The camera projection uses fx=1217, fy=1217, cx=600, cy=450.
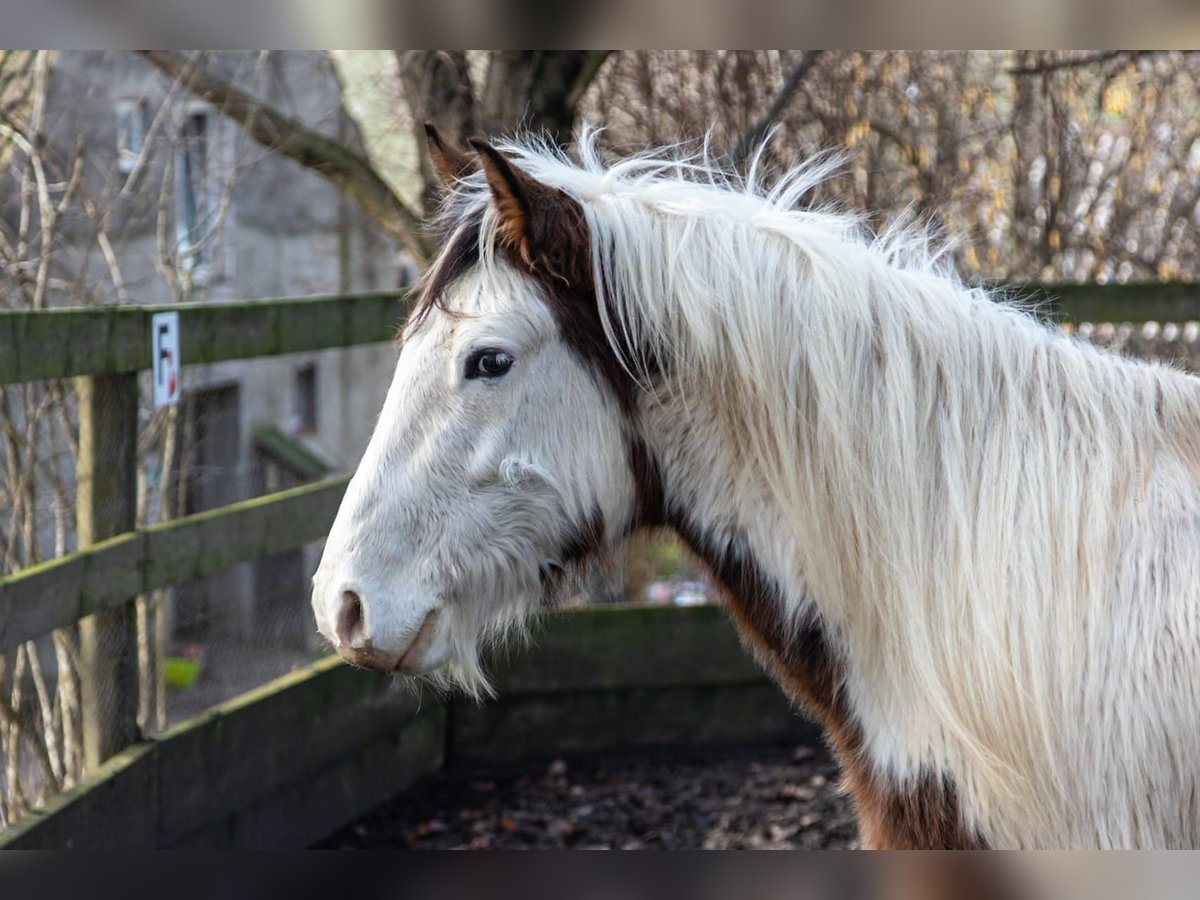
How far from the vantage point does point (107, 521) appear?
3.18 metres

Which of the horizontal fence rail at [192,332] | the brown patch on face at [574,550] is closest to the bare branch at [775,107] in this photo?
the horizontal fence rail at [192,332]

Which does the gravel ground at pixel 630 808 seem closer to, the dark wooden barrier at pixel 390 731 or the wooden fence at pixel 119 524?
the dark wooden barrier at pixel 390 731

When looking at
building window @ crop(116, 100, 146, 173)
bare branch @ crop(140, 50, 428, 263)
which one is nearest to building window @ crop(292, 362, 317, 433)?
building window @ crop(116, 100, 146, 173)

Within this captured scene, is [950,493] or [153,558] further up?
[950,493]

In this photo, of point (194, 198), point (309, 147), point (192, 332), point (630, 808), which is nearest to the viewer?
point (192, 332)

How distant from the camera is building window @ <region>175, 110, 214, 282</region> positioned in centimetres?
541

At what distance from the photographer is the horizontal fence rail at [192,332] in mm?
2760

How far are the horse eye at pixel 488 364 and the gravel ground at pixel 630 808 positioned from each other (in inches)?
90.1

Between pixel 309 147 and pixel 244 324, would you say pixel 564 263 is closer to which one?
pixel 244 324

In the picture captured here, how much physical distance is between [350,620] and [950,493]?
975mm

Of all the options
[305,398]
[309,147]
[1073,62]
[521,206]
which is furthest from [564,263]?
[305,398]

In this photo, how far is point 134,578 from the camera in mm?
3176

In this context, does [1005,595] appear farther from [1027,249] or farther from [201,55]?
[1027,249]
